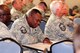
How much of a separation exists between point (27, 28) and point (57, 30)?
0.55 metres

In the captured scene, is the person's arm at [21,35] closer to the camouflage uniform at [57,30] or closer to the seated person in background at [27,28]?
the seated person in background at [27,28]

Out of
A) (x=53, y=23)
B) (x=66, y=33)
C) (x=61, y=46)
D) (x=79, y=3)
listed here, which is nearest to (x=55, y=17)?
(x=53, y=23)

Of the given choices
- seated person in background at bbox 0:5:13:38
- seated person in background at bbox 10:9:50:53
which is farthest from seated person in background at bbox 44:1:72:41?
seated person in background at bbox 0:5:13:38

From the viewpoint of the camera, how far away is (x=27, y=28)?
2555mm

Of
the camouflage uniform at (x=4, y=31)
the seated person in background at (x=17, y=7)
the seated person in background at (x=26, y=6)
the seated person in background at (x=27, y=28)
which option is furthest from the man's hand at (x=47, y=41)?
the seated person in background at (x=26, y=6)

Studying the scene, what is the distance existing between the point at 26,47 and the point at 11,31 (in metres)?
0.31

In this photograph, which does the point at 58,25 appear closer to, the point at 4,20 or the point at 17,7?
the point at 4,20

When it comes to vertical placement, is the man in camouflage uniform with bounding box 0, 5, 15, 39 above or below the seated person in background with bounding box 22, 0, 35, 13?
below

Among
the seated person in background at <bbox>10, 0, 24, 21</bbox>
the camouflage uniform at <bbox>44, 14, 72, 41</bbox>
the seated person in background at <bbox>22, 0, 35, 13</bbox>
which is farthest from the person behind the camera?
the seated person in background at <bbox>22, 0, 35, 13</bbox>

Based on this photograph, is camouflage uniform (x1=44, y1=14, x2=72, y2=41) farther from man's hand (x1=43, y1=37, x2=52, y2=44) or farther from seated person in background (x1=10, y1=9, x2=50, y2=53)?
seated person in background (x1=10, y1=9, x2=50, y2=53)

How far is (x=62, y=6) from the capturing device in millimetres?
3006

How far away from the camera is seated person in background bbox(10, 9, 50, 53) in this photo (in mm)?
2492

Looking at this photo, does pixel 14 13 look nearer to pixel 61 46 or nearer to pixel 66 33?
pixel 66 33

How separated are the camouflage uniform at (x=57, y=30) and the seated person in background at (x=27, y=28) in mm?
324
